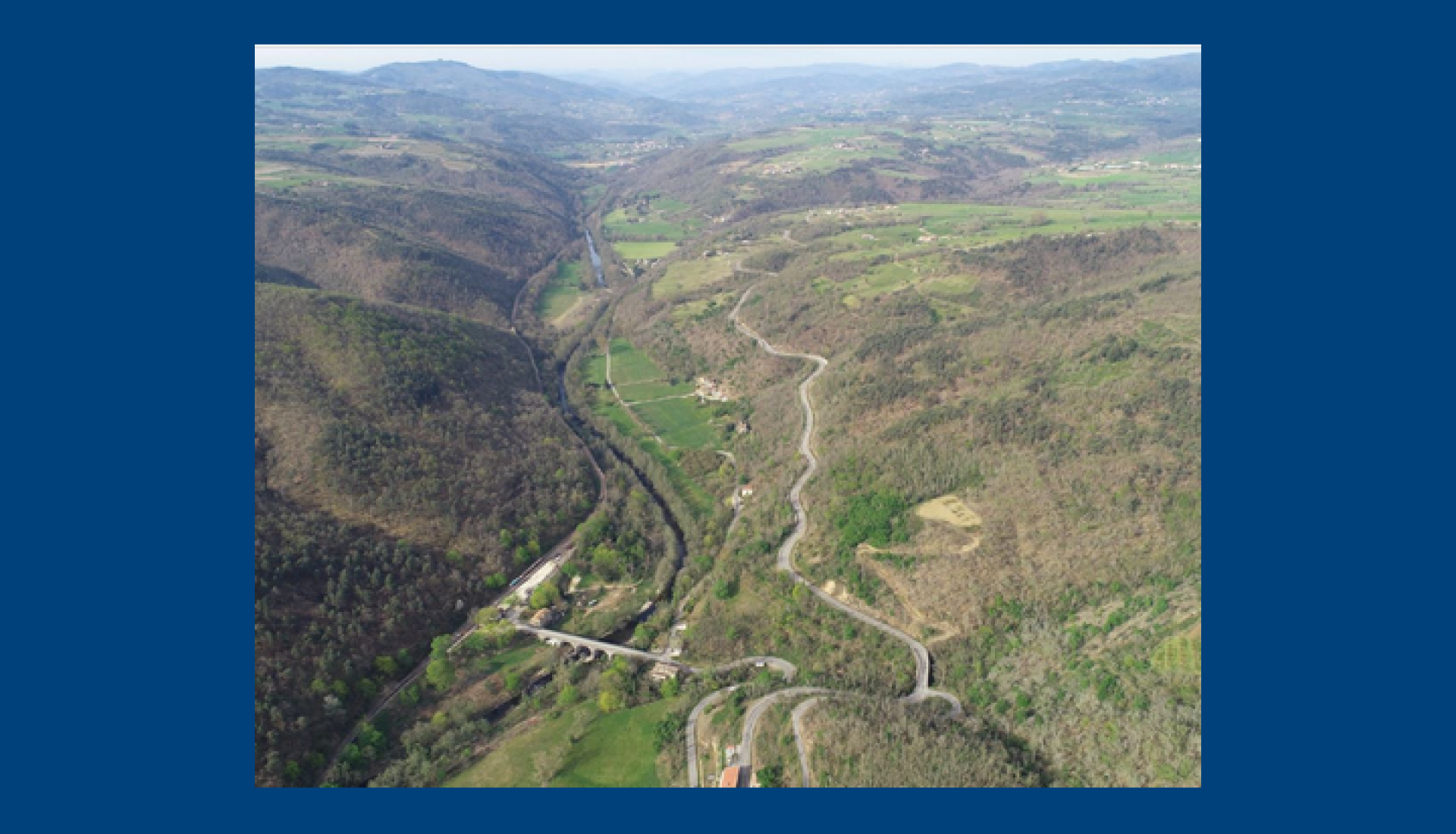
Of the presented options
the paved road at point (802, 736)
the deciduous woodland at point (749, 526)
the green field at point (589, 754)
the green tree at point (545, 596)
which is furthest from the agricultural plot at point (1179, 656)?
the green tree at point (545, 596)

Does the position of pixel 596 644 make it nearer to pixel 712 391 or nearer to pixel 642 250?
pixel 712 391

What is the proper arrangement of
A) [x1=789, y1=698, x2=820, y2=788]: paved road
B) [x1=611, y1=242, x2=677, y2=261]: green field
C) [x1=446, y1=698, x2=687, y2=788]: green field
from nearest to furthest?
[x1=789, y1=698, x2=820, y2=788]: paved road, [x1=446, y1=698, x2=687, y2=788]: green field, [x1=611, y1=242, x2=677, y2=261]: green field

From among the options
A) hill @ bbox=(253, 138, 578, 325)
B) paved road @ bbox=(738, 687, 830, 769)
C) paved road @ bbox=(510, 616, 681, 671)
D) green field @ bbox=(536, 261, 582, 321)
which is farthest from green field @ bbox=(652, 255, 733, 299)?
paved road @ bbox=(738, 687, 830, 769)

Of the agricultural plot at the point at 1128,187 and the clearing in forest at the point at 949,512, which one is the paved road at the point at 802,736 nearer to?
the clearing in forest at the point at 949,512

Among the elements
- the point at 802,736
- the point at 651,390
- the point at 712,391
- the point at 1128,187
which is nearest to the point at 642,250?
the point at 651,390

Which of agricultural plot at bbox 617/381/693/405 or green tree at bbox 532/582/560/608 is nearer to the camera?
green tree at bbox 532/582/560/608

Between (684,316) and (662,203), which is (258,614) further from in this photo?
(662,203)

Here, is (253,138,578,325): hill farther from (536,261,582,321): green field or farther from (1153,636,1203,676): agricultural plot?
(1153,636,1203,676): agricultural plot
